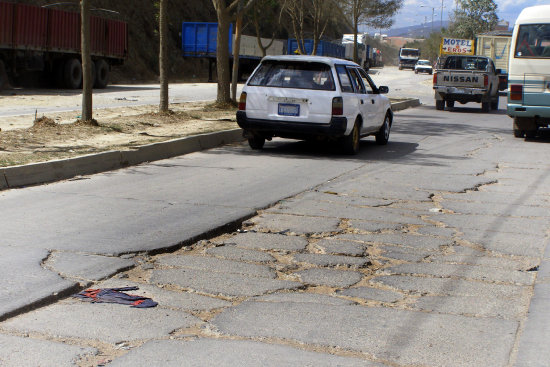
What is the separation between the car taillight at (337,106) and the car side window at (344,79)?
1.03 ft

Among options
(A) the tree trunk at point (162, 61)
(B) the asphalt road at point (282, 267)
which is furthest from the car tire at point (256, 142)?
(A) the tree trunk at point (162, 61)

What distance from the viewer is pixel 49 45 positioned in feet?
94.1

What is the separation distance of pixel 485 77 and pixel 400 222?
2002 centimetres

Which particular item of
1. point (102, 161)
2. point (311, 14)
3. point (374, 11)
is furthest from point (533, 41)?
point (374, 11)

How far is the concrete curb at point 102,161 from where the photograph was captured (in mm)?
9188

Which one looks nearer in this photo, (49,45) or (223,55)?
(223,55)

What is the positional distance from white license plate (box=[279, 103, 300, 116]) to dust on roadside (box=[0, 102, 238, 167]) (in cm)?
198

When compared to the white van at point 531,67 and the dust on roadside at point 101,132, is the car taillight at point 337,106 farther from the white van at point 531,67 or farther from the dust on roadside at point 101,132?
the white van at point 531,67

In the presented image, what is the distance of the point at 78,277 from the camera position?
547cm

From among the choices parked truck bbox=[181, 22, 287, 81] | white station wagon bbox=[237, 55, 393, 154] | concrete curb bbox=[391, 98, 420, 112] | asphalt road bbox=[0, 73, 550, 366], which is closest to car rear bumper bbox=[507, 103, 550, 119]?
white station wagon bbox=[237, 55, 393, 154]

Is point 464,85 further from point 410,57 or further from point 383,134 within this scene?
point 410,57

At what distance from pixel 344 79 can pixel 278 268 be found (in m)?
7.62

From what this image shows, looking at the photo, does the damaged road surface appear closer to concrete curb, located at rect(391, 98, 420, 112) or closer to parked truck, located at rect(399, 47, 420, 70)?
concrete curb, located at rect(391, 98, 420, 112)

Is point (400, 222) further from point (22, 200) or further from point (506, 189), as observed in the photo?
point (22, 200)
